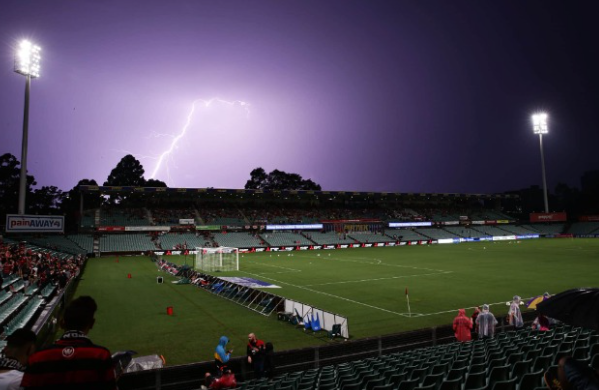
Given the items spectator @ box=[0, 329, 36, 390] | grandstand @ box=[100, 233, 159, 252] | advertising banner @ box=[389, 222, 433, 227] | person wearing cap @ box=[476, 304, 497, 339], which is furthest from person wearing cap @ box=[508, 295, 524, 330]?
advertising banner @ box=[389, 222, 433, 227]

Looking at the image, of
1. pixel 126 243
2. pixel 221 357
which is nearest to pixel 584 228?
pixel 126 243

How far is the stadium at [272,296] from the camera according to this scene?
9939mm

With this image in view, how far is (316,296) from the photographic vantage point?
2483 cm

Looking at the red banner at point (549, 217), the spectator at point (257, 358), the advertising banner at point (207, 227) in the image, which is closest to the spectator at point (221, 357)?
the spectator at point (257, 358)

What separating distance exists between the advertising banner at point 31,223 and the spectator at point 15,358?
1276 inches

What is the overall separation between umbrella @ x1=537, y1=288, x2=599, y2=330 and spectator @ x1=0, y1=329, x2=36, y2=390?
21.0ft

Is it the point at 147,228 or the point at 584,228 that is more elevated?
the point at 147,228

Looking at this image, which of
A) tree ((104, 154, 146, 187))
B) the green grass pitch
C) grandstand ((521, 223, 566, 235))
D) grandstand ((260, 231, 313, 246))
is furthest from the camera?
tree ((104, 154, 146, 187))

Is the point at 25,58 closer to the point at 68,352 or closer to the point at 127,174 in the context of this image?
the point at 68,352

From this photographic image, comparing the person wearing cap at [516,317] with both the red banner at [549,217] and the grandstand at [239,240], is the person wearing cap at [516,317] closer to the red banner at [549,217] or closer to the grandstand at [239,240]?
the grandstand at [239,240]

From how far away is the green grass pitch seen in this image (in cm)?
1595

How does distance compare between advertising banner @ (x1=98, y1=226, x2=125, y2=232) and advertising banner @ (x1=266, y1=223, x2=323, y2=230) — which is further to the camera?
advertising banner @ (x1=266, y1=223, x2=323, y2=230)

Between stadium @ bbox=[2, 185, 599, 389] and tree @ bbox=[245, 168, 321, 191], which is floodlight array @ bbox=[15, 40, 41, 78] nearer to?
stadium @ bbox=[2, 185, 599, 389]

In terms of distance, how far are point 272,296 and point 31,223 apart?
2267 centimetres
